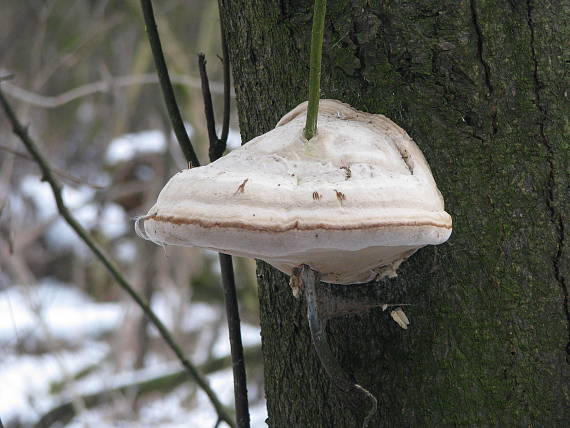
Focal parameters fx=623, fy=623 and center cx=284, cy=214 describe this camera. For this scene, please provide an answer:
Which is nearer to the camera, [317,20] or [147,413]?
[317,20]

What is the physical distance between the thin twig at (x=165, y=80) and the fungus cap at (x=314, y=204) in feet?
1.90

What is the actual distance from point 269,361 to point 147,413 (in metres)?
5.69

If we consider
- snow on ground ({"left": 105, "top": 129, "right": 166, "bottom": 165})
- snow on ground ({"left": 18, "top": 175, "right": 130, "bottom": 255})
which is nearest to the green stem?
snow on ground ({"left": 18, "top": 175, "right": 130, "bottom": 255})

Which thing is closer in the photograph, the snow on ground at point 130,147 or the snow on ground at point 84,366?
the snow on ground at point 84,366

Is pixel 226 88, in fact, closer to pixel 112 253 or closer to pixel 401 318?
pixel 401 318

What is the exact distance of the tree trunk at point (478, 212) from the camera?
3.28 feet

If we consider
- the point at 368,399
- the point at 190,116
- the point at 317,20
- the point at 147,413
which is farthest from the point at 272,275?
the point at 147,413

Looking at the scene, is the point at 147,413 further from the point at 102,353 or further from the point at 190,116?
the point at 190,116

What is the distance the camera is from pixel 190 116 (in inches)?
187

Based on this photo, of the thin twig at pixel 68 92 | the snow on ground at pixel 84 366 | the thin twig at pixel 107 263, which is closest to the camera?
the thin twig at pixel 107 263

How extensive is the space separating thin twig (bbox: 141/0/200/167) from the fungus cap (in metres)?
0.58

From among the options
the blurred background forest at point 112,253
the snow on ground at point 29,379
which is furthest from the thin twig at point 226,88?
the snow on ground at point 29,379

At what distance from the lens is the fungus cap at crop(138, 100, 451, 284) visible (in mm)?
742

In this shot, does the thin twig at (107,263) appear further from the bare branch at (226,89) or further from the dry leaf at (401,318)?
the dry leaf at (401,318)
